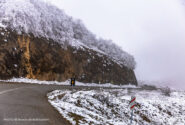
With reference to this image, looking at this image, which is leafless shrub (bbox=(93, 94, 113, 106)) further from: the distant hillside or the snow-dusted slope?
the snow-dusted slope

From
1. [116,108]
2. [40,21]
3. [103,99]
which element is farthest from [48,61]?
[116,108]

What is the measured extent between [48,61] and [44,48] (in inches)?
114

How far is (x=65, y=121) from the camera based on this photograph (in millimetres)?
9195

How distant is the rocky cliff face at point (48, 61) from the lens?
2814 cm

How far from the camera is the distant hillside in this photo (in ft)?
95.7

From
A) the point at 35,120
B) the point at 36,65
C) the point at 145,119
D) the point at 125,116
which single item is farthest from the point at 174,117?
the point at 36,65

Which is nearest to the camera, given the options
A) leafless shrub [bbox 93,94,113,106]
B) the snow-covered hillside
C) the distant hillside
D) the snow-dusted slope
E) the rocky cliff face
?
the snow-covered hillside

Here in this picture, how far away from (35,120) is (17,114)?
3.57 ft

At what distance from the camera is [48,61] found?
116ft

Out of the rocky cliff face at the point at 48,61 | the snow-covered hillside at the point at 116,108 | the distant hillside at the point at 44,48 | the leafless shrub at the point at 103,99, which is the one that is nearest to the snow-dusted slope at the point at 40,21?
the distant hillside at the point at 44,48

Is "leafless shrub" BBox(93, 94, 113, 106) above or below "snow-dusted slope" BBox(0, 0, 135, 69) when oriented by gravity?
below

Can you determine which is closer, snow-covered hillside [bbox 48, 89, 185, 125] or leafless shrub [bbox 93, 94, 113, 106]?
snow-covered hillside [bbox 48, 89, 185, 125]

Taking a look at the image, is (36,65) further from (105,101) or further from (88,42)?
(88,42)

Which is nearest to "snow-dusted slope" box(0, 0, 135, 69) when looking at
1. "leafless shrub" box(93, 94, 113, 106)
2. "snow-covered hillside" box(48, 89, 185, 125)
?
"snow-covered hillside" box(48, 89, 185, 125)
